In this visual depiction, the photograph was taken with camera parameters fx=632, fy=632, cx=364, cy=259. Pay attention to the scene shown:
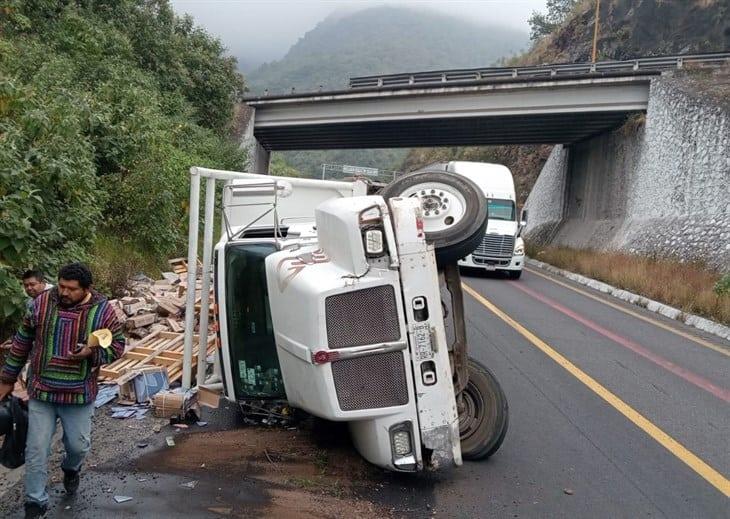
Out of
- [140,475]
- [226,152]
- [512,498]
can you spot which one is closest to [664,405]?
[512,498]

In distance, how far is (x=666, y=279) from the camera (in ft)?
51.6

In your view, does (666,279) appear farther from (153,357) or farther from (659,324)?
(153,357)

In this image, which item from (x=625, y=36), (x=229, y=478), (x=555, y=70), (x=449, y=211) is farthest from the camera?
(x=625, y=36)

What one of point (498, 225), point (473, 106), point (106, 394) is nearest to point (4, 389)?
point (106, 394)

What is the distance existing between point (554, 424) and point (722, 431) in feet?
5.25

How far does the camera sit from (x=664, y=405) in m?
6.67

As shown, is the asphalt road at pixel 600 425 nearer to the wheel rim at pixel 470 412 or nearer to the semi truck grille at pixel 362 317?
the wheel rim at pixel 470 412

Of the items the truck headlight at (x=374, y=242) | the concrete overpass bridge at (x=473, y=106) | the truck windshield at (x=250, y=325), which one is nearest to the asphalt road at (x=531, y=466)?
the truck windshield at (x=250, y=325)

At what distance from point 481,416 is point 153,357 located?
149 inches

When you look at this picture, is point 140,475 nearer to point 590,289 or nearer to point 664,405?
point 664,405

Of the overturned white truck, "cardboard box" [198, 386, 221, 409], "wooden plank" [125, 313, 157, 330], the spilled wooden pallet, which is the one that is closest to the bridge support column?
"wooden plank" [125, 313, 157, 330]

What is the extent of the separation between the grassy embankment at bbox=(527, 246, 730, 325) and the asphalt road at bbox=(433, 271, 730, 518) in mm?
1730

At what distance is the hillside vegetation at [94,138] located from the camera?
7.05 metres

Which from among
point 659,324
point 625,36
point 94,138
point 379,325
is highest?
point 625,36
